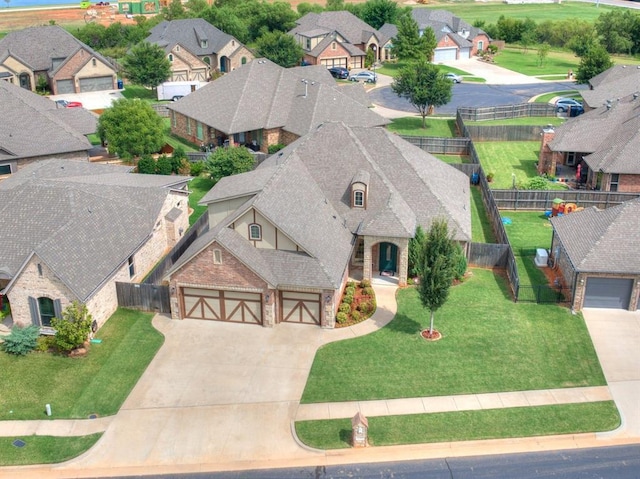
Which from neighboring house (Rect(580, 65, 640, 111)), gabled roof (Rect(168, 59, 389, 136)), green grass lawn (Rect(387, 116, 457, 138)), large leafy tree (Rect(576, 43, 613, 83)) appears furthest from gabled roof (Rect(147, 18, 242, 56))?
neighboring house (Rect(580, 65, 640, 111))

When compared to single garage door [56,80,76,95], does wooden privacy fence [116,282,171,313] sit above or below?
below

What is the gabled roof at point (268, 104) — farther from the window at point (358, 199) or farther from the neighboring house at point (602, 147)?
the window at point (358, 199)

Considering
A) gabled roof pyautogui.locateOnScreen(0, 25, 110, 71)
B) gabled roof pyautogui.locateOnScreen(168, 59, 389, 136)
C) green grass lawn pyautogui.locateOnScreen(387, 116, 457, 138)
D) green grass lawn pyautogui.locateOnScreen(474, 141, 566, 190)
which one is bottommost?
green grass lawn pyautogui.locateOnScreen(474, 141, 566, 190)

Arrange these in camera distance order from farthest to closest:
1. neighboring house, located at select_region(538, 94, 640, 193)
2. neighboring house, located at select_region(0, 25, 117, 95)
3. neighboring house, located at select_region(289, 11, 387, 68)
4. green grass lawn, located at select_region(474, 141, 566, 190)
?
neighboring house, located at select_region(289, 11, 387, 68), neighboring house, located at select_region(0, 25, 117, 95), green grass lawn, located at select_region(474, 141, 566, 190), neighboring house, located at select_region(538, 94, 640, 193)

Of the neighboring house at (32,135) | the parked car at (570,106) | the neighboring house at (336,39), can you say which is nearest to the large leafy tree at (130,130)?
the neighboring house at (32,135)

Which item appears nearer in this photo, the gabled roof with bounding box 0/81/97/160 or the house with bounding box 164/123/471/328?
the house with bounding box 164/123/471/328

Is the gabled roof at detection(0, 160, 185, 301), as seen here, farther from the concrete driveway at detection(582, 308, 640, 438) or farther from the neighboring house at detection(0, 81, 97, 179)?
the concrete driveway at detection(582, 308, 640, 438)

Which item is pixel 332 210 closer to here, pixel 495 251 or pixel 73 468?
pixel 495 251

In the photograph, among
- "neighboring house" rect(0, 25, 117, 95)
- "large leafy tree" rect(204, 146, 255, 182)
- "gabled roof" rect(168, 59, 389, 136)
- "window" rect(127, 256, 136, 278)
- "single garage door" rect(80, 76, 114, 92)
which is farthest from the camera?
"single garage door" rect(80, 76, 114, 92)
